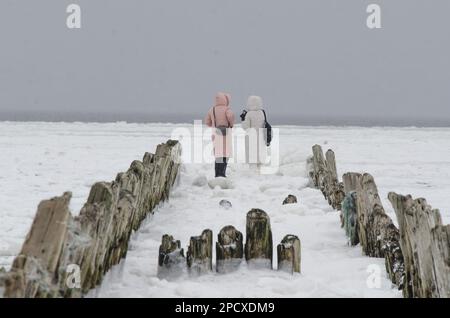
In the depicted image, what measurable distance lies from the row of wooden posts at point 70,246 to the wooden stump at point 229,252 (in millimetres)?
700

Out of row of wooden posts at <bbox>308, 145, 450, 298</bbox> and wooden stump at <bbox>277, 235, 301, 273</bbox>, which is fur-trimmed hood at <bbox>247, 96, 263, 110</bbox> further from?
wooden stump at <bbox>277, 235, 301, 273</bbox>

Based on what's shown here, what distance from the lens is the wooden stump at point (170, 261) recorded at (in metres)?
4.04

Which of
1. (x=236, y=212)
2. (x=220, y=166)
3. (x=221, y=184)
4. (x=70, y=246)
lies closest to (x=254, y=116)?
(x=220, y=166)

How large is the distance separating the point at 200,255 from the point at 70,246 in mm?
1213

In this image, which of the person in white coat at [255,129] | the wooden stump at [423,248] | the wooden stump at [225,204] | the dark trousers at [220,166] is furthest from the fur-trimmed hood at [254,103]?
the wooden stump at [423,248]

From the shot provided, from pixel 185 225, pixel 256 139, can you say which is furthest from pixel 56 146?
pixel 185 225

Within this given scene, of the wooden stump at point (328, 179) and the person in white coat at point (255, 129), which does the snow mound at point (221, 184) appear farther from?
the person in white coat at point (255, 129)

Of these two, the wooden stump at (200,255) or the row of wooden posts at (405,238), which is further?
the wooden stump at (200,255)

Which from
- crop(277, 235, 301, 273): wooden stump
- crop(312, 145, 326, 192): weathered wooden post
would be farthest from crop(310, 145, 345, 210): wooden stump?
crop(277, 235, 301, 273): wooden stump

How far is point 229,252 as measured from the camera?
407cm

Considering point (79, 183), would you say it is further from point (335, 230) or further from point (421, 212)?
point (421, 212)

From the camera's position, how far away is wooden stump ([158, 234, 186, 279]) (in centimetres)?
404
